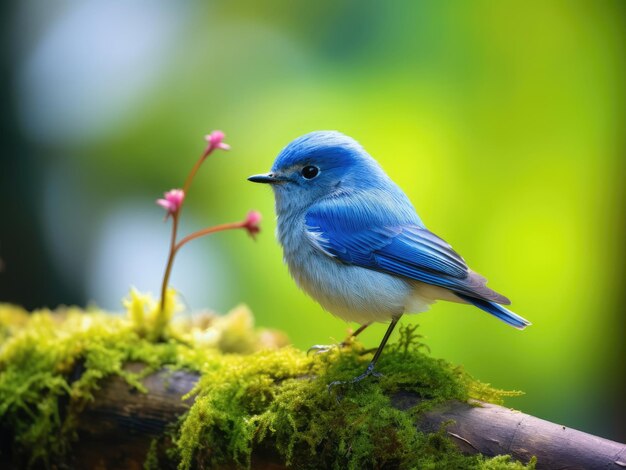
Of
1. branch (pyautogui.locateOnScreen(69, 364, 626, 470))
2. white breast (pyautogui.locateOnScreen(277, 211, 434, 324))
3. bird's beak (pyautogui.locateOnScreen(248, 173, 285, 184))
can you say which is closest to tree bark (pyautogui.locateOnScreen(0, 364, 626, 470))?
branch (pyautogui.locateOnScreen(69, 364, 626, 470))

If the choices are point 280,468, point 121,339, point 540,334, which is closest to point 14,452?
point 121,339

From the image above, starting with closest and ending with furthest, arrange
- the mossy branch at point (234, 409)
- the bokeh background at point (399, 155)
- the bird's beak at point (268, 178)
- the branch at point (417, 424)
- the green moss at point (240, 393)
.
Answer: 1. the branch at point (417, 424)
2. the mossy branch at point (234, 409)
3. the green moss at point (240, 393)
4. the bird's beak at point (268, 178)
5. the bokeh background at point (399, 155)

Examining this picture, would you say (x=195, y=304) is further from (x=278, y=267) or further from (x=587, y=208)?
(x=587, y=208)

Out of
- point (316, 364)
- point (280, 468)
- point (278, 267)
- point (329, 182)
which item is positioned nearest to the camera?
point (280, 468)

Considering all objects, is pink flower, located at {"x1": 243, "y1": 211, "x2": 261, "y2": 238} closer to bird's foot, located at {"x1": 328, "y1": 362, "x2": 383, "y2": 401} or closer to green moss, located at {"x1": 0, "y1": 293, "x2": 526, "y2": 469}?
green moss, located at {"x1": 0, "y1": 293, "x2": 526, "y2": 469}

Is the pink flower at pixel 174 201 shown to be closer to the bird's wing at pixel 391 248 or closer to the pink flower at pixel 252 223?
the pink flower at pixel 252 223

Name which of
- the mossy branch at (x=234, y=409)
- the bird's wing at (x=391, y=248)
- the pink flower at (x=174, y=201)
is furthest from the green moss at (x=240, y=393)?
the pink flower at (x=174, y=201)

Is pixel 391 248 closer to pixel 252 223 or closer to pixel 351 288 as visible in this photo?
pixel 351 288

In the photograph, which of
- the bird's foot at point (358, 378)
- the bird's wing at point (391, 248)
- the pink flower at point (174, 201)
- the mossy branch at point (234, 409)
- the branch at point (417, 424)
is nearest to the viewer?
the branch at point (417, 424)
